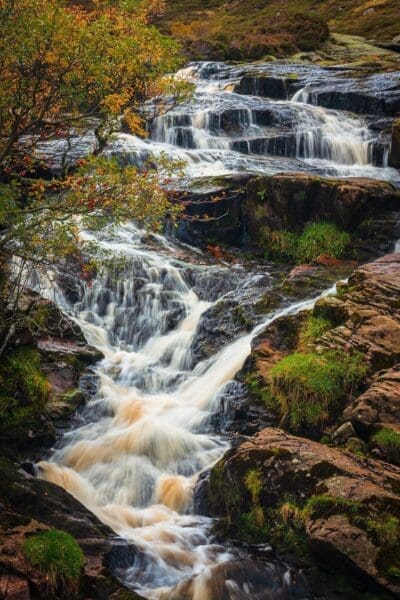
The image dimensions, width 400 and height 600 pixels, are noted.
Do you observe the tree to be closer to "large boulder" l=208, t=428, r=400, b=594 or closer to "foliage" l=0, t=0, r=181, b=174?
"foliage" l=0, t=0, r=181, b=174

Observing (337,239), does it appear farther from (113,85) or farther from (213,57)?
(213,57)

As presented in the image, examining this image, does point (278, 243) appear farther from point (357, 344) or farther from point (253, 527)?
point (253, 527)

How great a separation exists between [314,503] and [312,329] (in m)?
4.88

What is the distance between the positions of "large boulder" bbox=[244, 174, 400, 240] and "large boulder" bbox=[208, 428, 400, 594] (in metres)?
9.70

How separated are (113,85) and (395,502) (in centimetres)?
747

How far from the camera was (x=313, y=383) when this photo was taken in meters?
10.4

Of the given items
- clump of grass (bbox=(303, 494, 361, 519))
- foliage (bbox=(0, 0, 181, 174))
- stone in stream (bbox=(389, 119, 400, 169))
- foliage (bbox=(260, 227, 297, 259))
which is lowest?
clump of grass (bbox=(303, 494, 361, 519))

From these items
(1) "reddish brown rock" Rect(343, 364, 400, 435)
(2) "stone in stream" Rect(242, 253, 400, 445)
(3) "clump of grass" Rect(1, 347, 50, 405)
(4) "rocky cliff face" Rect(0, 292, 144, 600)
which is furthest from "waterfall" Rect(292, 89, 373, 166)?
(3) "clump of grass" Rect(1, 347, 50, 405)

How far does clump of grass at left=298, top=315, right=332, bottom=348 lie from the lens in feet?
39.9

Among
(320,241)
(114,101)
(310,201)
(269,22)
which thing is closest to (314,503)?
(114,101)

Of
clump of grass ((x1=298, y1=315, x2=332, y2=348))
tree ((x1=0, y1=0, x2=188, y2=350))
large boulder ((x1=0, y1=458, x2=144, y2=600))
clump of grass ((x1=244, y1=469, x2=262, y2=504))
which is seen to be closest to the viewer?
large boulder ((x1=0, y1=458, x2=144, y2=600))

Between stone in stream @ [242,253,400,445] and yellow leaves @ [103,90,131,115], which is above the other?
yellow leaves @ [103,90,131,115]

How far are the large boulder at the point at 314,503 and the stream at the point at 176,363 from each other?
1.53 ft

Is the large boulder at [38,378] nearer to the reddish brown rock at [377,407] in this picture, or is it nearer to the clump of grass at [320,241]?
the reddish brown rock at [377,407]
